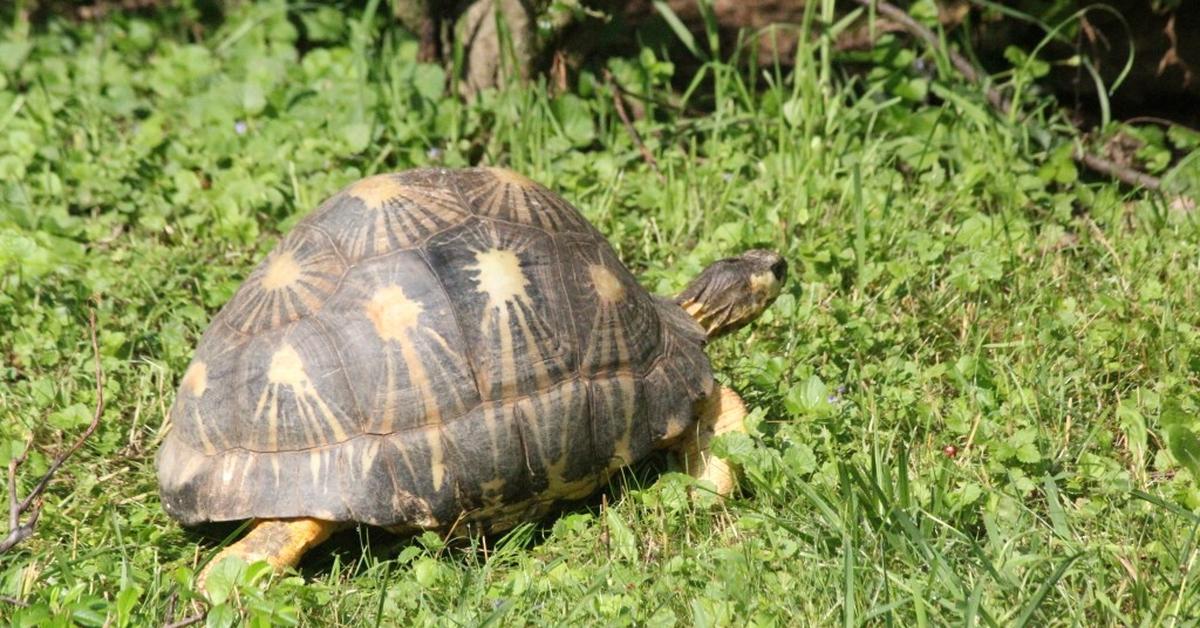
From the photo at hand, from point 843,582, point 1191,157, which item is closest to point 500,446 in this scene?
point 843,582

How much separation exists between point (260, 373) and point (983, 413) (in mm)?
2475

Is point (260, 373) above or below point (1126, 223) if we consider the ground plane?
above

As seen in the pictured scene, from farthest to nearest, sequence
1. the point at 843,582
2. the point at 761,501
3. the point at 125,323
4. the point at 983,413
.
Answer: the point at 125,323 < the point at 983,413 < the point at 761,501 < the point at 843,582

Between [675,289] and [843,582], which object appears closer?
[843,582]

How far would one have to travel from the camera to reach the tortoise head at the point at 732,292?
4.71 m

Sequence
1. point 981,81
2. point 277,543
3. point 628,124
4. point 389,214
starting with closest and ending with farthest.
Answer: point 277,543 < point 389,214 < point 981,81 < point 628,124

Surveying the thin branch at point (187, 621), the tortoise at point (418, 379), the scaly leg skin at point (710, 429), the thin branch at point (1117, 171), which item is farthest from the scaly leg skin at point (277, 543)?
the thin branch at point (1117, 171)

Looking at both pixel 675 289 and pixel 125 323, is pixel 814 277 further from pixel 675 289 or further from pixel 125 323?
pixel 125 323

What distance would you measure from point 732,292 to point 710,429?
0.55 meters

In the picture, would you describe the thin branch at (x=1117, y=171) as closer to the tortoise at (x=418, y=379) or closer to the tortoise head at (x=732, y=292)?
the tortoise head at (x=732, y=292)

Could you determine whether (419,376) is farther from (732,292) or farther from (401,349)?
(732,292)

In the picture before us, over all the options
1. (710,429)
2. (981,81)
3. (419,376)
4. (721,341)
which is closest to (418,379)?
(419,376)

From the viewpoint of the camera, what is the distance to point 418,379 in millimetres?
3838

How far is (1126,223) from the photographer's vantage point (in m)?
5.84
